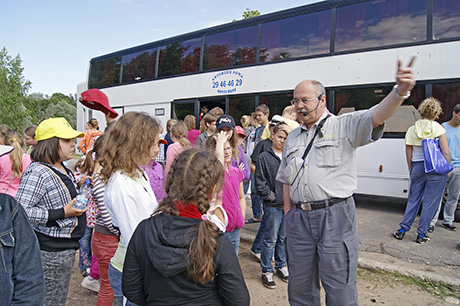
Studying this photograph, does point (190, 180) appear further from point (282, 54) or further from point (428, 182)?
point (282, 54)

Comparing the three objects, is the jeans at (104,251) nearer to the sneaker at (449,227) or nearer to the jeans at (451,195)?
the jeans at (451,195)

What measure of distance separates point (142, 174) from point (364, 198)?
7809 mm

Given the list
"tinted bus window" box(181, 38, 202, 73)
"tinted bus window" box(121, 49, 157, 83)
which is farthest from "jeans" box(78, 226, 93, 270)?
"tinted bus window" box(121, 49, 157, 83)

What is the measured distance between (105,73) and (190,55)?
5239 mm

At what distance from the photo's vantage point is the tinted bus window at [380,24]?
677 cm

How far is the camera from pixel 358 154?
7438mm

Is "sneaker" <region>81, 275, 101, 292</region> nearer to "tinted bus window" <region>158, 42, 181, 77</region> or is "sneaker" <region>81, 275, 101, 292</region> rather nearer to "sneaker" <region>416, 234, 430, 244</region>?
"sneaker" <region>416, 234, 430, 244</region>

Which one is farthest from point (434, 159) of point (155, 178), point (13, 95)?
point (13, 95)

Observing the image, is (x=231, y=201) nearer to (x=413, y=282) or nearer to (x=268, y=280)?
(x=268, y=280)

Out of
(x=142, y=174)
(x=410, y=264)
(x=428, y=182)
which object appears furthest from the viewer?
(x=428, y=182)

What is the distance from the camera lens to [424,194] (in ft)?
16.6

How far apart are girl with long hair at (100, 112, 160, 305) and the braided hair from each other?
0.43m

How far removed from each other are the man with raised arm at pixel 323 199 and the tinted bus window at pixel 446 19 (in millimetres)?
5637

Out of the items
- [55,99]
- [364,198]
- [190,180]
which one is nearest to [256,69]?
[364,198]
